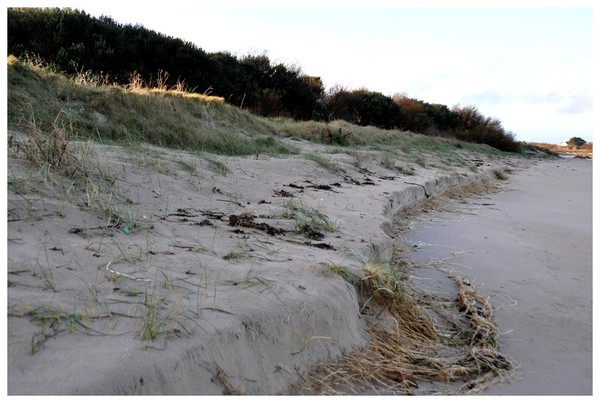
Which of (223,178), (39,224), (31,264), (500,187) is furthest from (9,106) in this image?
(500,187)

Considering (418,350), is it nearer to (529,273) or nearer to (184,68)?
(529,273)

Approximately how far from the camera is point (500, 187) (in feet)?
32.5

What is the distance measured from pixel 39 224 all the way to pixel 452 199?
5.89 metres

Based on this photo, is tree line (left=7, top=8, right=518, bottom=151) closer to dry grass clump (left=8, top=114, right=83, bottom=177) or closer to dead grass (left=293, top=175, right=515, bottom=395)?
dry grass clump (left=8, top=114, right=83, bottom=177)

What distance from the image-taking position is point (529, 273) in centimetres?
382

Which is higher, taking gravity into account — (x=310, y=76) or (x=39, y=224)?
(x=310, y=76)

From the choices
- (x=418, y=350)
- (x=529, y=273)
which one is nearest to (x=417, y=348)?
(x=418, y=350)

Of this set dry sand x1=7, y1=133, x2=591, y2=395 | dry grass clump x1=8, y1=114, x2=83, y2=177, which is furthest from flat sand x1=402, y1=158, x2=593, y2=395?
dry grass clump x1=8, y1=114, x2=83, y2=177

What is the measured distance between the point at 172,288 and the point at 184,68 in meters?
14.0

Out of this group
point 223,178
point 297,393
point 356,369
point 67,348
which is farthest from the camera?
point 223,178

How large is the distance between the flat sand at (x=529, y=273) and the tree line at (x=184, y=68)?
7.94 m

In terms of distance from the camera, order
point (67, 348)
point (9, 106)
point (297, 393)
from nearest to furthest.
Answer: point (67, 348) → point (297, 393) → point (9, 106)

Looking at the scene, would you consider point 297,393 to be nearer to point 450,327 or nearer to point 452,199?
point 450,327

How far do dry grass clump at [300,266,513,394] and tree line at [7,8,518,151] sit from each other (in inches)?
355
